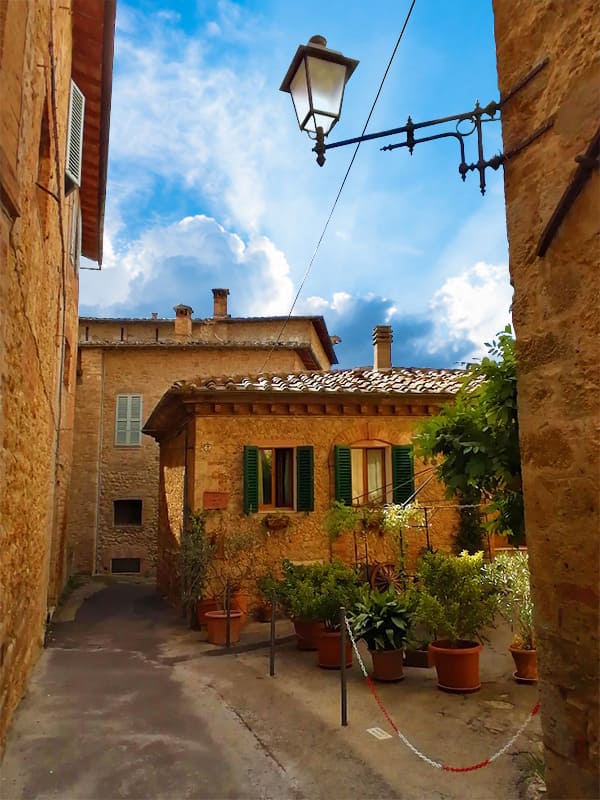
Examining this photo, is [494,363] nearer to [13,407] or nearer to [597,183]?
[597,183]

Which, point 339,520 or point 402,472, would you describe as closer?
point 339,520

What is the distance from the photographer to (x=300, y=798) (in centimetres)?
436

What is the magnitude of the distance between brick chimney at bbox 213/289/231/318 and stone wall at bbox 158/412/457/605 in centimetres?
1145

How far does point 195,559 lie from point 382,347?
7.94m

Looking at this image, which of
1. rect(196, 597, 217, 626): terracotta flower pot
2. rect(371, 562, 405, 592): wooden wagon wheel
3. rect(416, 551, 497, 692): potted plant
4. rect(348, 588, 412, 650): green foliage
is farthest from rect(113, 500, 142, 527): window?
rect(416, 551, 497, 692): potted plant

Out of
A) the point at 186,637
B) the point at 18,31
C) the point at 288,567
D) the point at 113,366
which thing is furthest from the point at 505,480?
the point at 113,366

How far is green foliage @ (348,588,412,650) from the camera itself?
289 inches

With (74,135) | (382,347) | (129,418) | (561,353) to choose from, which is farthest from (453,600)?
(129,418)

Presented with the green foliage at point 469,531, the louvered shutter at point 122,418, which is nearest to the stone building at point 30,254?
the green foliage at point 469,531

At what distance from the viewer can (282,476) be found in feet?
40.8

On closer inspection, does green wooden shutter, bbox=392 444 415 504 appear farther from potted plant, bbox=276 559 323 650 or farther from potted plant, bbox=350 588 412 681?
→ potted plant, bbox=350 588 412 681

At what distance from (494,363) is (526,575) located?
392 cm

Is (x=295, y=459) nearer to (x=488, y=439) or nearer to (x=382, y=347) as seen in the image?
(x=382, y=347)

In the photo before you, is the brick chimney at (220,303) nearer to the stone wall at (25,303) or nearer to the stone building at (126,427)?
the stone building at (126,427)
